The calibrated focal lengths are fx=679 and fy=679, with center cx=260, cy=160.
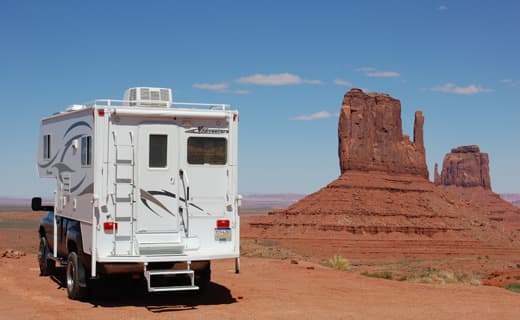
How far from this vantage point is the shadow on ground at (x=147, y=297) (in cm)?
1176

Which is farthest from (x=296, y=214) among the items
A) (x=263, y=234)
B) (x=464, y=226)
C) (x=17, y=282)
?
(x=17, y=282)

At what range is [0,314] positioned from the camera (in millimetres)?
10797

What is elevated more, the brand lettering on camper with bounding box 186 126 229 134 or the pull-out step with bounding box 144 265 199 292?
the brand lettering on camper with bounding box 186 126 229 134

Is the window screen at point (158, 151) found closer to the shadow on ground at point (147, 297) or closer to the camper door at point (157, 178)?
the camper door at point (157, 178)

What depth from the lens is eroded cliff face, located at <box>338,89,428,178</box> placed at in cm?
8825

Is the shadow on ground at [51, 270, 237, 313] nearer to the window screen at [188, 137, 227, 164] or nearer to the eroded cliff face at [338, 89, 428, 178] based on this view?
the window screen at [188, 137, 227, 164]

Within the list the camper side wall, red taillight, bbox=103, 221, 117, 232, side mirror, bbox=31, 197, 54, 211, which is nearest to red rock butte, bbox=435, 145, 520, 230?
side mirror, bbox=31, 197, 54, 211

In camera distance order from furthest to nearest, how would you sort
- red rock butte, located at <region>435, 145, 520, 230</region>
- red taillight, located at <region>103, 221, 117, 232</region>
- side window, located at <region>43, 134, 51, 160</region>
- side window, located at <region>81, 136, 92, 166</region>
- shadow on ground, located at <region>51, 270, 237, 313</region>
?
red rock butte, located at <region>435, 145, 520, 230</region> → side window, located at <region>43, 134, 51, 160</region> → shadow on ground, located at <region>51, 270, 237, 313</region> → side window, located at <region>81, 136, 92, 166</region> → red taillight, located at <region>103, 221, 117, 232</region>

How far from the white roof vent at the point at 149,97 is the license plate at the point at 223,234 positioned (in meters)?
2.42

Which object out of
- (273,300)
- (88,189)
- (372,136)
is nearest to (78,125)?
(88,189)

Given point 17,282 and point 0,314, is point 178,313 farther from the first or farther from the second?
point 17,282

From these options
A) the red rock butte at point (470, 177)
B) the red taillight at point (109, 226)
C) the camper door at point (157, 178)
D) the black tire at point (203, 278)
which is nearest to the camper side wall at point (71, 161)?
the red taillight at point (109, 226)

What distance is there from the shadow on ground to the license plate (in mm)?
1240

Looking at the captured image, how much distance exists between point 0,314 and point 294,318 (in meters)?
4.67
